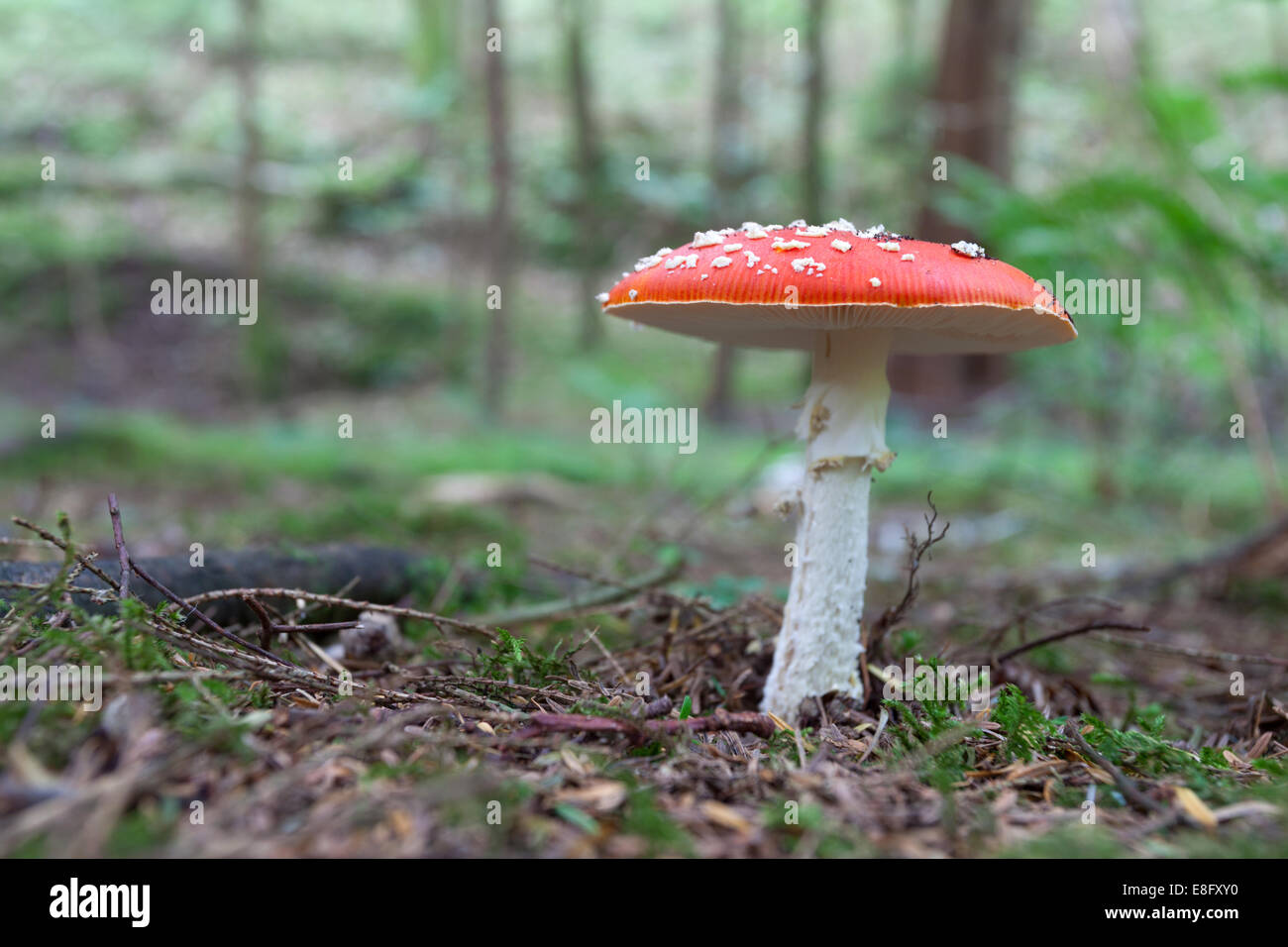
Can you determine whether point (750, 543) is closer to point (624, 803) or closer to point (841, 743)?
point (841, 743)

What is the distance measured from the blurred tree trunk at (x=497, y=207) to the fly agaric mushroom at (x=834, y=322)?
7.93 meters

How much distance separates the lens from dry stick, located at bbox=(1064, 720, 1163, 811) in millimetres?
1880

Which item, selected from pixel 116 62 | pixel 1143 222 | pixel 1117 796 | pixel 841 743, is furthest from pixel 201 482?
pixel 116 62

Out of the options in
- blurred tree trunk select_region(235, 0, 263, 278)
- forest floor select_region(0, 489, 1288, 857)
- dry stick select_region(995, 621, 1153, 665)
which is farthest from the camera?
blurred tree trunk select_region(235, 0, 263, 278)

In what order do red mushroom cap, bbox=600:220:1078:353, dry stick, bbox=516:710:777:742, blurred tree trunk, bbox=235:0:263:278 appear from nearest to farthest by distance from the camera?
dry stick, bbox=516:710:777:742 → red mushroom cap, bbox=600:220:1078:353 → blurred tree trunk, bbox=235:0:263:278

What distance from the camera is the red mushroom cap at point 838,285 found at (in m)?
2.26

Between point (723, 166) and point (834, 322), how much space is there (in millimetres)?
11397

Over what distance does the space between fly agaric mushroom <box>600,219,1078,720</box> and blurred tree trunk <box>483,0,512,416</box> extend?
7.93 meters

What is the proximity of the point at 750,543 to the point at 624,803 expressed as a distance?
4.77 metres

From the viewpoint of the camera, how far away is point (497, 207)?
11.2 meters

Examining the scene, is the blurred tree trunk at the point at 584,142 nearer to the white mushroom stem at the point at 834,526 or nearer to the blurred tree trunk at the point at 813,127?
the blurred tree trunk at the point at 813,127

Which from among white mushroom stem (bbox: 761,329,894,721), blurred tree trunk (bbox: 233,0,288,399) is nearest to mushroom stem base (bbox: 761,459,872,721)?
white mushroom stem (bbox: 761,329,894,721)

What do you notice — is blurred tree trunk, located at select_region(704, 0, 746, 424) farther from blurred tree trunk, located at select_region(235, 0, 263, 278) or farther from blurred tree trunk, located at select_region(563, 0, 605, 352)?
blurred tree trunk, located at select_region(235, 0, 263, 278)

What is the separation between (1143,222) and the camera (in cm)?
583
